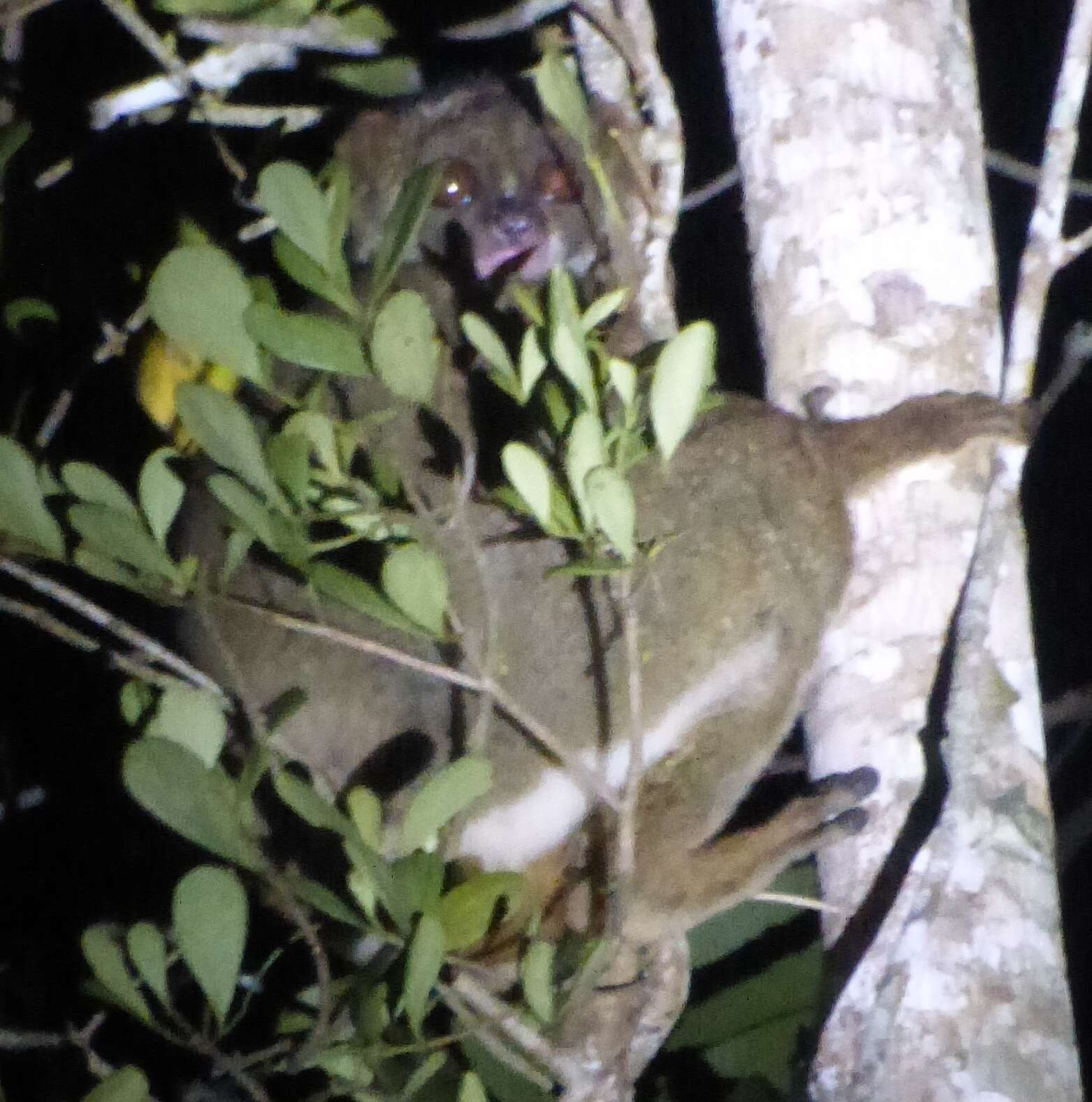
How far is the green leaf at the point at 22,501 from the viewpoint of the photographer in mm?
1463

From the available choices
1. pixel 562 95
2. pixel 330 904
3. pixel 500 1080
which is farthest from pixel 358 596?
pixel 500 1080

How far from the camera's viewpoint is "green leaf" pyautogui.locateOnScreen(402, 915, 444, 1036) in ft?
4.23

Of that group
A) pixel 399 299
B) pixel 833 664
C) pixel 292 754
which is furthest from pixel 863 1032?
pixel 399 299

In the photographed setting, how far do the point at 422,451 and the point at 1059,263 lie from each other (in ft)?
3.29

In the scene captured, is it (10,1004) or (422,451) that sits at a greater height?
(422,451)

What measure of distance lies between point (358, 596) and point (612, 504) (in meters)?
0.29

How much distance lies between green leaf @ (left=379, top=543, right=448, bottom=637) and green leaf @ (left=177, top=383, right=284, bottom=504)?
19 cm

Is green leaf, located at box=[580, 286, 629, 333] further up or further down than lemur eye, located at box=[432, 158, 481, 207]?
further up

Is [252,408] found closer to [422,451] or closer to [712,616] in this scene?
[422,451]

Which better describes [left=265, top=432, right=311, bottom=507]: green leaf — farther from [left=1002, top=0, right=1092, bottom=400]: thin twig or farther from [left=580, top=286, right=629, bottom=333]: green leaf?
[left=1002, top=0, right=1092, bottom=400]: thin twig

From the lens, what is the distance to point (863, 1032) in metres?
1.59

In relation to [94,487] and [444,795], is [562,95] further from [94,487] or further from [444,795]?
[444,795]

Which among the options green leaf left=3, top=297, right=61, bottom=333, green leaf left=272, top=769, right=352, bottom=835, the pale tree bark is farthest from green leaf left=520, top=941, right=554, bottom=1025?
green leaf left=3, top=297, right=61, bottom=333

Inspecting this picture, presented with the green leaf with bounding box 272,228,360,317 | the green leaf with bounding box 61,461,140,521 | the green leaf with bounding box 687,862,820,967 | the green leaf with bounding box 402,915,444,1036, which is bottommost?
the green leaf with bounding box 687,862,820,967
